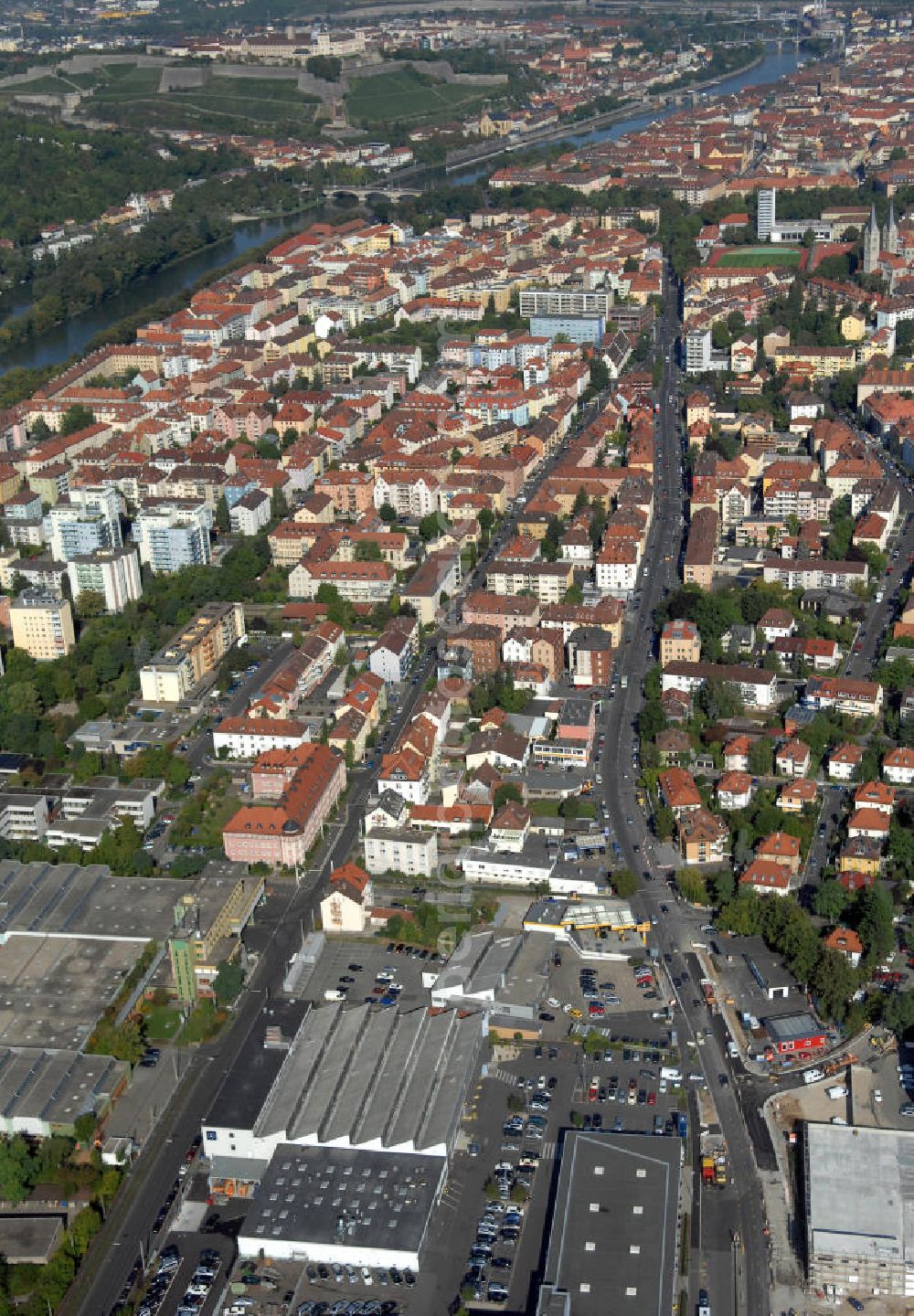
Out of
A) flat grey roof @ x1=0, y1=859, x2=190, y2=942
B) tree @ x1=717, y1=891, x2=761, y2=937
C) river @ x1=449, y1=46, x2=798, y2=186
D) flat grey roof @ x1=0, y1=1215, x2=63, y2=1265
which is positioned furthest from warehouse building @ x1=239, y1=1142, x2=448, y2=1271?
river @ x1=449, y1=46, x2=798, y2=186

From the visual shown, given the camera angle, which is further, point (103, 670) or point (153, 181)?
point (153, 181)

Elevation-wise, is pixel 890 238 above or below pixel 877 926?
above

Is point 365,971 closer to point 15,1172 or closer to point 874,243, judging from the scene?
point 15,1172

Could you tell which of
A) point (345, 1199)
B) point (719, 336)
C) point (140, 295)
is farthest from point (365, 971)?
point (140, 295)

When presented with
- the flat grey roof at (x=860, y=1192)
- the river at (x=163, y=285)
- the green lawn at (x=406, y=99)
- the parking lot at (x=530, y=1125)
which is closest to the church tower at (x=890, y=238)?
the river at (x=163, y=285)

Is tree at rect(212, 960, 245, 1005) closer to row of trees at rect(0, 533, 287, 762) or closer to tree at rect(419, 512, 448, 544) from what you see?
row of trees at rect(0, 533, 287, 762)

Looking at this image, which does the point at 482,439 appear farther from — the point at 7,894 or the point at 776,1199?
the point at 776,1199

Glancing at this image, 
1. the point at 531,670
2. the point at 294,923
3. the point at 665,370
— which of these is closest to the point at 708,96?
the point at 665,370
